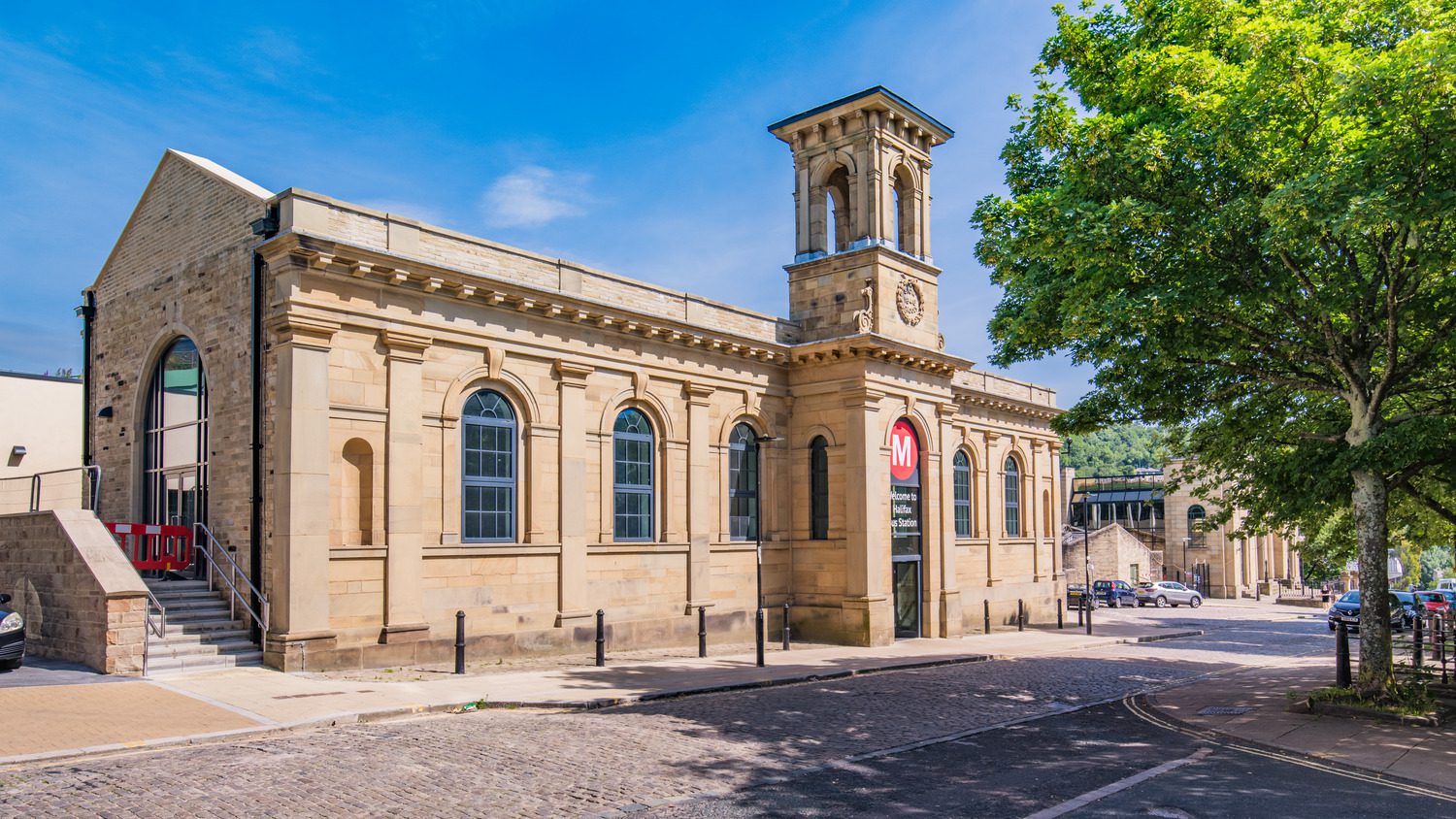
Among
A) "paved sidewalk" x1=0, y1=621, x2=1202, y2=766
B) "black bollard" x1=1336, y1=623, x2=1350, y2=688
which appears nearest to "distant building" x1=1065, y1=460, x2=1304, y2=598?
"black bollard" x1=1336, y1=623, x2=1350, y2=688

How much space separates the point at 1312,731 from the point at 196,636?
16.3 m

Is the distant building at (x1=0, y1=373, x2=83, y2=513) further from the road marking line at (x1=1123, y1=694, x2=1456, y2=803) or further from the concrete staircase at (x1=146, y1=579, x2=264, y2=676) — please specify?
the road marking line at (x1=1123, y1=694, x2=1456, y2=803)

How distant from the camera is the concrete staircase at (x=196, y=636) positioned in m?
15.7

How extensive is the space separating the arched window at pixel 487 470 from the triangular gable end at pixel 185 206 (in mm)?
5217

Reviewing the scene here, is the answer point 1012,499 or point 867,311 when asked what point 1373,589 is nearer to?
point 867,311

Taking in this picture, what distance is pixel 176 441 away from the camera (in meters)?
20.4

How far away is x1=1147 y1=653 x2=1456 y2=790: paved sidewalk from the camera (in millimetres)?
11008

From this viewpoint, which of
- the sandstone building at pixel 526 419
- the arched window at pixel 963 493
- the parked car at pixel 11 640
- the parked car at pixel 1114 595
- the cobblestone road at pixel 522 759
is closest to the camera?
the cobblestone road at pixel 522 759

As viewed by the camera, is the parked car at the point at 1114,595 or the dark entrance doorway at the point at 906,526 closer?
the dark entrance doorway at the point at 906,526

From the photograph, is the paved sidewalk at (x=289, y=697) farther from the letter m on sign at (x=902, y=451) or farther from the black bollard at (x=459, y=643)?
the letter m on sign at (x=902, y=451)

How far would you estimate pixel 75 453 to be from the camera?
102 feet

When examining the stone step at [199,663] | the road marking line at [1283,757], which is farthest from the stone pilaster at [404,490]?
the road marking line at [1283,757]

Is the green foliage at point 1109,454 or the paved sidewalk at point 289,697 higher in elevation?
the green foliage at point 1109,454

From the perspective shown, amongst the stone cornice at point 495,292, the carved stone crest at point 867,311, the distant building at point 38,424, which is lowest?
the distant building at point 38,424
